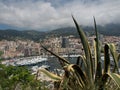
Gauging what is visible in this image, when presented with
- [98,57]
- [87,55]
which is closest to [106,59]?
[98,57]

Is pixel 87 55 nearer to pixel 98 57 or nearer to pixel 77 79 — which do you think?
pixel 98 57

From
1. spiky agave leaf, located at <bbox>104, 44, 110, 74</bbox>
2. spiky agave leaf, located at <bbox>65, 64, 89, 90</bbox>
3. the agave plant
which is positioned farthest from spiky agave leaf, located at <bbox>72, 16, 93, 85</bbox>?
spiky agave leaf, located at <bbox>104, 44, 110, 74</bbox>

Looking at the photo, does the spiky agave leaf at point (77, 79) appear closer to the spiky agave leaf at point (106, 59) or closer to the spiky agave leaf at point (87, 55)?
the spiky agave leaf at point (87, 55)

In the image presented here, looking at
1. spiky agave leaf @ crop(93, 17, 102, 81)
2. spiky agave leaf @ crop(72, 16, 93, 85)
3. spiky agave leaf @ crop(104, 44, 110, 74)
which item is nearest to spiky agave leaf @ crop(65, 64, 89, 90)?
spiky agave leaf @ crop(72, 16, 93, 85)

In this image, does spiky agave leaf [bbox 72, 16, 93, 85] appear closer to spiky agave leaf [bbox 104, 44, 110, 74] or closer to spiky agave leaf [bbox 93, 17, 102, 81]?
spiky agave leaf [bbox 93, 17, 102, 81]

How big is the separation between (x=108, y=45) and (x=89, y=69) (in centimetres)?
57

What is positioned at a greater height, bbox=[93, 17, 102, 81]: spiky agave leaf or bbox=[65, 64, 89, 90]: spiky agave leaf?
bbox=[93, 17, 102, 81]: spiky agave leaf

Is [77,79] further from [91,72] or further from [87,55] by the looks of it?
[87,55]

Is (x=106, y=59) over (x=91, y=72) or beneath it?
over

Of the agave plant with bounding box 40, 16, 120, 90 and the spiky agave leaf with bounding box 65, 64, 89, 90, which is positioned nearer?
the agave plant with bounding box 40, 16, 120, 90

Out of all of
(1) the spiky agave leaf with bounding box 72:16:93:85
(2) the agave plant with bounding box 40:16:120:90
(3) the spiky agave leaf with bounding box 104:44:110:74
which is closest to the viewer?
(2) the agave plant with bounding box 40:16:120:90

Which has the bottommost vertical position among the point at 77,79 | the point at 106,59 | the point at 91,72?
the point at 77,79

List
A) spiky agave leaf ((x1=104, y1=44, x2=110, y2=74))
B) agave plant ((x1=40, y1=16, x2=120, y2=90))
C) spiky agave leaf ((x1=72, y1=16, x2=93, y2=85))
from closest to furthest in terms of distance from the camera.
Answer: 1. agave plant ((x1=40, y1=16, x2=120, y2=90))
2. spiky agave leaf ((x1=104, y1=44, x2=110, y2=74))
3. spiky agave leaf ((x1=72, y1=16, x2=93, y2=85))

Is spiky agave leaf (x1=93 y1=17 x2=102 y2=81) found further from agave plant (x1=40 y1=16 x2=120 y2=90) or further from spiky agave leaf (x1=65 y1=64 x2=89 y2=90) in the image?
spiky agave leaf (x1=65 y1=64 x2=89 y2=90)
